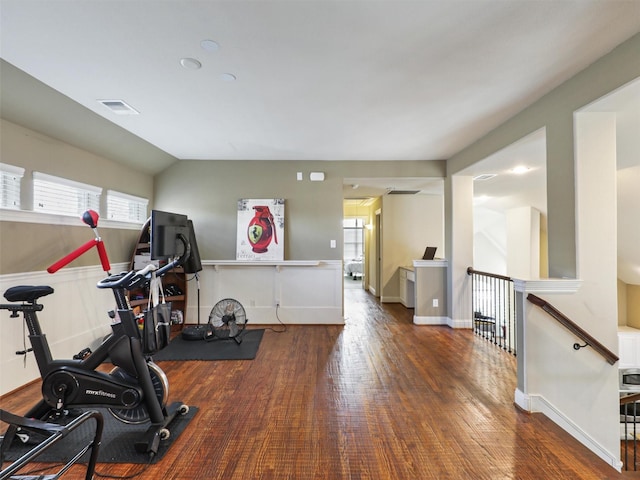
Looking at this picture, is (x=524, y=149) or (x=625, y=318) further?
(x=625, y=318)

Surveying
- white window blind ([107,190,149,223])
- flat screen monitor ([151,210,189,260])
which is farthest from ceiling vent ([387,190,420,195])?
white window blind ([107,190,149,223])

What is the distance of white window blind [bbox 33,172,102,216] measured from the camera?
2830 mm

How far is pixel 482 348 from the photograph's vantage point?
3.68 m

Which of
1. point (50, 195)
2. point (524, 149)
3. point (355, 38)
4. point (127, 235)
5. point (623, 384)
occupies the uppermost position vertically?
point (355, 38)

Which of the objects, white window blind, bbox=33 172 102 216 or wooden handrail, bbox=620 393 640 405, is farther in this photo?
white window blind, bbox=33 172 102 216

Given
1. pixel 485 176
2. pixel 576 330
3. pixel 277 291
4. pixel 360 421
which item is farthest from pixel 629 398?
pixel 277 291

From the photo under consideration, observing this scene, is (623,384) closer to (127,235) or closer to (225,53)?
(225,53)

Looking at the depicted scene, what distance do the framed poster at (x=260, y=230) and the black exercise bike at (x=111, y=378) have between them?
2565 mm

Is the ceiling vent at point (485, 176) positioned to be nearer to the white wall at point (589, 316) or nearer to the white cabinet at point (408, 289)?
the white cabinet at point (408, 289)

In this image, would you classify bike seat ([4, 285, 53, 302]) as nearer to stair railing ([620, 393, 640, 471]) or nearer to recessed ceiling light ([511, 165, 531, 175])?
stair railing ([620, 393, 640, 471])

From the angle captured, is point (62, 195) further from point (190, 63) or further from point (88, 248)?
point (190, 63)

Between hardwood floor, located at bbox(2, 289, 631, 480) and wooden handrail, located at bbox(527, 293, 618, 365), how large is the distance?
2.23ft

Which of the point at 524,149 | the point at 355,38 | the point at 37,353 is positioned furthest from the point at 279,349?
the point at 524,149

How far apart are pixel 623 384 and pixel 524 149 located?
11.4 ft
